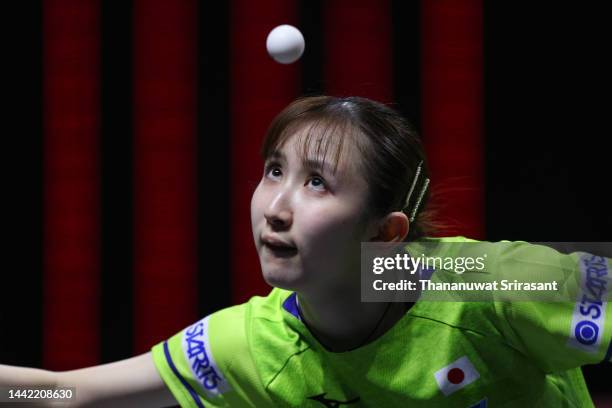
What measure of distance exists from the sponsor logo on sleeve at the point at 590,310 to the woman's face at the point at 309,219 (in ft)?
1.03

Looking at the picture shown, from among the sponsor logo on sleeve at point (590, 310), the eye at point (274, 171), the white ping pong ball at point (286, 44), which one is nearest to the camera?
the sponsor logo on sleeve at point (590, 310)

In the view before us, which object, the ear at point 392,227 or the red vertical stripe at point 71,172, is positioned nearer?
the ear at point 392,227

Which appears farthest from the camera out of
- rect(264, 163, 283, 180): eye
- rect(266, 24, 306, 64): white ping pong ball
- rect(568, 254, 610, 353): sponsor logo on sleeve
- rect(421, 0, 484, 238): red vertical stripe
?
rect(421, 0, 484, 238): red vertical stripe

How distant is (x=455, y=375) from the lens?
124 cm

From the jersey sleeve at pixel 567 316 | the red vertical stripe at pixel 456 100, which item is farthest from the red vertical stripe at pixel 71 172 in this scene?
the jersey sleeve at pixel 567 316

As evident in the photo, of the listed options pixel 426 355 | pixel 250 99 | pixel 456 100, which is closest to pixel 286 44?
pixel 250 99

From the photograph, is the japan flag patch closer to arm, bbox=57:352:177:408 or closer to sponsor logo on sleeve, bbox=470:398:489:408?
sponsor logo on sleeve, bbox=470:398:489:408

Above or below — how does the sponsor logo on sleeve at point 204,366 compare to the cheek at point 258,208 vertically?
below

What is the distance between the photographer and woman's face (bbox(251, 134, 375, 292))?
118 centimetres

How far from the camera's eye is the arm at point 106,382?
4.33 feet

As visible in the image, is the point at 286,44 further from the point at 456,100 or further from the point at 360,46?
the point at 456,100

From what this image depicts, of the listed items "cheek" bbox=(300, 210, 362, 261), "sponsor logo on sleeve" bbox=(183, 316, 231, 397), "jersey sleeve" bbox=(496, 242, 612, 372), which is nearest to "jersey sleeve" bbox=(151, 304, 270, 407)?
"sponsor logo on sleeve" bbox=(183, 316, 231, 397)

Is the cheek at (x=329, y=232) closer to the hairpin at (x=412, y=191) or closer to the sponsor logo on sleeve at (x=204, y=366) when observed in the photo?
the hairpin at (x=412, y=191)

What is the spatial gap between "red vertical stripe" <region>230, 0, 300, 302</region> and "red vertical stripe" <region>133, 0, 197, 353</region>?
12 cm
